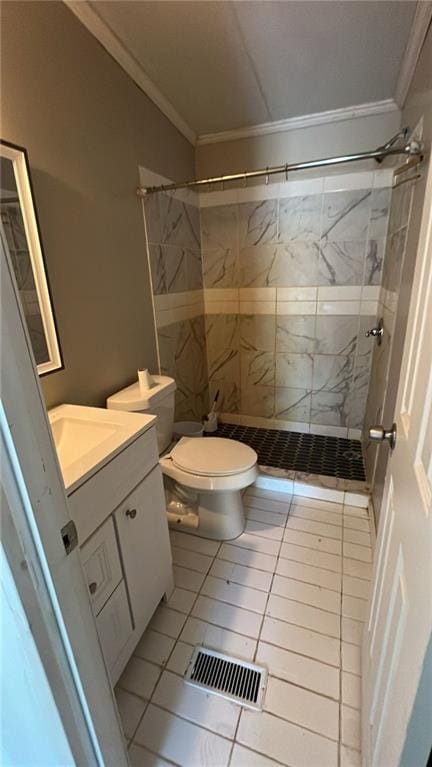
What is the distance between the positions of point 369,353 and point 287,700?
1.95 metres

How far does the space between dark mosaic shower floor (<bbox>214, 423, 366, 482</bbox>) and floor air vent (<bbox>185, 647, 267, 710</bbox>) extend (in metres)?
1.17

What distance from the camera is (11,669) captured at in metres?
0.54

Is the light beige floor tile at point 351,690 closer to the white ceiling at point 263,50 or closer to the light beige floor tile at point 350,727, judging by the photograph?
the light beige floor tile at point 350,727

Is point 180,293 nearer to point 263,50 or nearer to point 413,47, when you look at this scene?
point 263,50

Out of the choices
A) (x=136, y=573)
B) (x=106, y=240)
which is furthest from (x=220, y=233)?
(x=136, y=573)

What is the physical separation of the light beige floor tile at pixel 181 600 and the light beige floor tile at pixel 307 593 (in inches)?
14.0

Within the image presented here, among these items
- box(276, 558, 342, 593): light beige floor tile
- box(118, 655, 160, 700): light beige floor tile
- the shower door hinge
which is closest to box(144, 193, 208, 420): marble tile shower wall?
box(276, 558, 342, 593): light beige floor tile

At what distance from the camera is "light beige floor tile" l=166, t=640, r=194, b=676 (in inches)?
45.5

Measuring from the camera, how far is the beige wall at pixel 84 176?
3.61 ft

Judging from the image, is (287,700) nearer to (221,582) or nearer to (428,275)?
(221,582)

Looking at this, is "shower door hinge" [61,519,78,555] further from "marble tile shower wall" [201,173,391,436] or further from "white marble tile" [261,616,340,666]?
"marble tile shower wall" [201,173,391,436]

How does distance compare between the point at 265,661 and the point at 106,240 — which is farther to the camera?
the point at 106,240

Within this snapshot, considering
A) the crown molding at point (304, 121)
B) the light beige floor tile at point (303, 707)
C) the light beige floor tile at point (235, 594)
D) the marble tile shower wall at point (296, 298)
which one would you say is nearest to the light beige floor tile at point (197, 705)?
the light beige floor tile at point (303, 707)

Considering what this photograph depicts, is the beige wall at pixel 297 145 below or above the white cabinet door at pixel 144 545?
above
